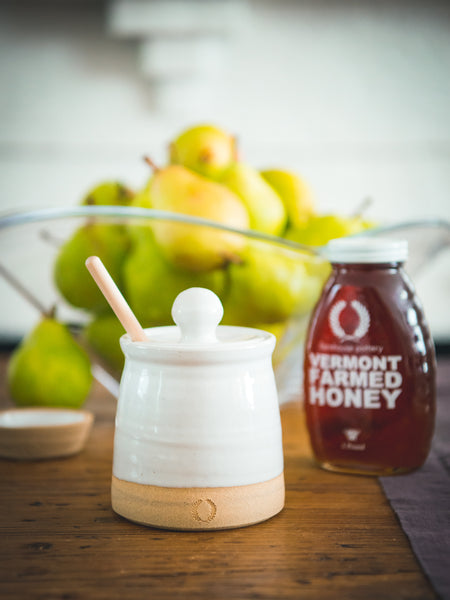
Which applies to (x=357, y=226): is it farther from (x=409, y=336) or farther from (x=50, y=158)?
(x=50, y=158)

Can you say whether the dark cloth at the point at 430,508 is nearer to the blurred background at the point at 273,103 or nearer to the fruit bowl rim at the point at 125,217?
the fruit bowl rim at the point at 125,217

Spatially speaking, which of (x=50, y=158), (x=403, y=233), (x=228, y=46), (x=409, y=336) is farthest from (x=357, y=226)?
(x=50, y=158)

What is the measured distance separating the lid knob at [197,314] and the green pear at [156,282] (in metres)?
0.16

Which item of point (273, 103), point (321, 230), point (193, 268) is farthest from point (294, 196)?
point (273, 103)

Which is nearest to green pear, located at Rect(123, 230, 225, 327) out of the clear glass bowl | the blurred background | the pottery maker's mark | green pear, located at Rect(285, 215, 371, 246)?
the clear glass bowl

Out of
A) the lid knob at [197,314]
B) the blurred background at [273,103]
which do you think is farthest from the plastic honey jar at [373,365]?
the blurred background at [273,103]

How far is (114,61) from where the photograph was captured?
1.48 metres

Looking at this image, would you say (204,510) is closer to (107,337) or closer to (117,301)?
(117,301)

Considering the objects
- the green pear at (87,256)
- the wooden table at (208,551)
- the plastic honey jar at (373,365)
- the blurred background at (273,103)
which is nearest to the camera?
the wooden table at (208,551)

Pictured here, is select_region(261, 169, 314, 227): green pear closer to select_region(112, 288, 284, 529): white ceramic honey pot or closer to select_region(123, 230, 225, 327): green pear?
select_region(123, 230, 225, 327): green pear

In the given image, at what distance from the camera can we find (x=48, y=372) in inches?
22.6

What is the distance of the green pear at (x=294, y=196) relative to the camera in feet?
2.06

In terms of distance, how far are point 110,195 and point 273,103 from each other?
3.18 ft

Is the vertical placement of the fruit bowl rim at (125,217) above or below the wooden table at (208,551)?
above
